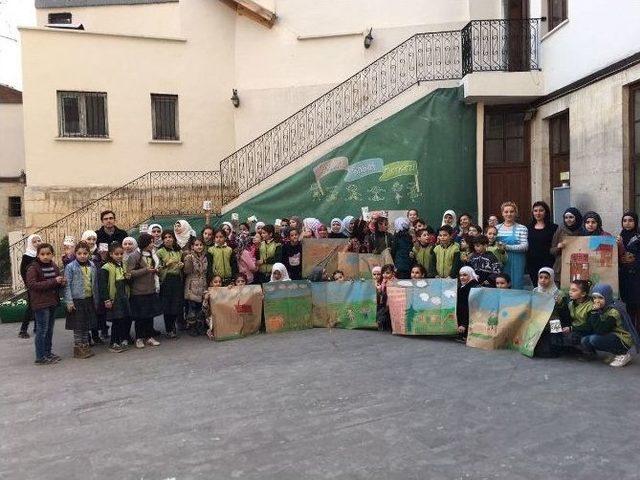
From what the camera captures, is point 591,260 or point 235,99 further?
point 235,99

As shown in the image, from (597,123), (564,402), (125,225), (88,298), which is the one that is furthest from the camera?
(125,225)

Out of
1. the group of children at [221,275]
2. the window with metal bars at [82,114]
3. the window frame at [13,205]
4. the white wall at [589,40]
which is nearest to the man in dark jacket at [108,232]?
the group of children at [221,275]

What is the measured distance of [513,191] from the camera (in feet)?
44.2

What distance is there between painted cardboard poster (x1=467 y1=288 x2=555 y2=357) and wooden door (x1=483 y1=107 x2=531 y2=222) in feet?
20.3

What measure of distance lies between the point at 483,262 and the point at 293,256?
3330mm

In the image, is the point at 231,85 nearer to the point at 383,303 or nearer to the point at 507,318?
the point at 383,303

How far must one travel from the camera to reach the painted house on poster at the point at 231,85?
12844 millimetres

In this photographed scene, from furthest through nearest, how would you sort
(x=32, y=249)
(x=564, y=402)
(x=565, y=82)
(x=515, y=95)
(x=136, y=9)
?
1. (x=136, y=9)
2. (x=515, y=95)
3. (x=565, y=82)
4. (x=32, y=249)
5. (x=564, y=402)

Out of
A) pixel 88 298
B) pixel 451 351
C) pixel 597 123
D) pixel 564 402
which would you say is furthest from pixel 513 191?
pixel 88 298

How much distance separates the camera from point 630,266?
7.62 metres

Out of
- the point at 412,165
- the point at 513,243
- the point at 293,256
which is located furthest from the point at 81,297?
the point at 412,165

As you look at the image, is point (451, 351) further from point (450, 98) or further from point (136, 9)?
point (136, 9)

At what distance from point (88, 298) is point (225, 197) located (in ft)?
27.9

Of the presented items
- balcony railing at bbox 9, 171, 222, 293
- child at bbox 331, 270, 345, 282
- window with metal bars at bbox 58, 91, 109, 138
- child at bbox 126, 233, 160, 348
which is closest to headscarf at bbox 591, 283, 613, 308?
child at bbox 331, 270, 345, 282
